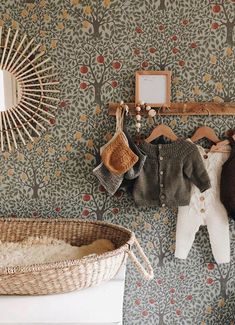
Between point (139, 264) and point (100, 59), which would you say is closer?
point (139, 264)

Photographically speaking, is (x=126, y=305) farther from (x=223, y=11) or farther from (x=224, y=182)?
(x=223, y=11)

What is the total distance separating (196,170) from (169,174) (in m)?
0.14

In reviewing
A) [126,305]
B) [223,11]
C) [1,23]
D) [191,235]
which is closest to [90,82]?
[1,23]

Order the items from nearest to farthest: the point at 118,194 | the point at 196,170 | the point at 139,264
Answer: the point at 139,264
the point at 196,170
the point at 118,194

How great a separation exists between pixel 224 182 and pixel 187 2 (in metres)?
0.96

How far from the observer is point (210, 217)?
7.36ft

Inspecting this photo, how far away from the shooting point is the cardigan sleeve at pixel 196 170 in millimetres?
2150

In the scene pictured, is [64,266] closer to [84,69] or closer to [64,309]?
[64,309]

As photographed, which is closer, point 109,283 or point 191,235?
point 109,283

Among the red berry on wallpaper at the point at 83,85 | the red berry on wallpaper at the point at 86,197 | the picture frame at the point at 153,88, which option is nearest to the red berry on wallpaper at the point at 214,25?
the picture frame at the point at 153,88

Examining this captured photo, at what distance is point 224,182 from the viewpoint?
7.18 ft

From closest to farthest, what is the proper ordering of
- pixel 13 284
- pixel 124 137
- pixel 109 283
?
pixel 13 284 → pixel 109 283 → pixel 124 137

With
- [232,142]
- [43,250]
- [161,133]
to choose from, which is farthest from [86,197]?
[232,142]

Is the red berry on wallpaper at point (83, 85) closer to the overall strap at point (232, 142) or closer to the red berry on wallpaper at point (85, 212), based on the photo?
the red berry on wallpaper at point (85, 212)
